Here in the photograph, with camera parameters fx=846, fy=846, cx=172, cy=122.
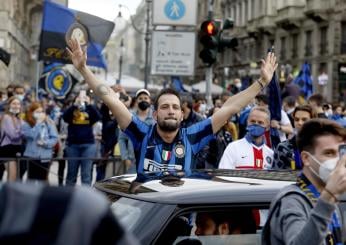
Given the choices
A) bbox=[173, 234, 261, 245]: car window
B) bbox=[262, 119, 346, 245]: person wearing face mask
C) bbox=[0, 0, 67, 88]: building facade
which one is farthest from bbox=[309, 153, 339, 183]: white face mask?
bbox=[0, 0, 67, 88]: building facade

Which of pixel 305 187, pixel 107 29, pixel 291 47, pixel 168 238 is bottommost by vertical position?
pixel 168 238

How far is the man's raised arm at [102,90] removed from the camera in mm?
6047

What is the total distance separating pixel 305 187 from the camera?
3.46m

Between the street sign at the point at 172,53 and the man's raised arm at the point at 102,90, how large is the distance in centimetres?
1087

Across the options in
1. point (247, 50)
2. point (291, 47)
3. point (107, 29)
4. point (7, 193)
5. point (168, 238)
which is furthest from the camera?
point (247, 50)

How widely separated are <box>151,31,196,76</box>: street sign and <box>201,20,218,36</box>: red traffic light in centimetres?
199

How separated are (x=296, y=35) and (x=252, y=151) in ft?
154

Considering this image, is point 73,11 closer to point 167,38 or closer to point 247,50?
point 167,38

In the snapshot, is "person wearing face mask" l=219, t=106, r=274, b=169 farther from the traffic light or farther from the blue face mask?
the traffic light

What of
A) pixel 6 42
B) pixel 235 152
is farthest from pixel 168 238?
pixel 6 42

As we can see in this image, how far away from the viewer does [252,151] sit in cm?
746

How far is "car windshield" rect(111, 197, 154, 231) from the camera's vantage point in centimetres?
404

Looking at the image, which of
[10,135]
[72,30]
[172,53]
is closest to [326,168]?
[10,135]

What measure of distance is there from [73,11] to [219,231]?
12.7 m
